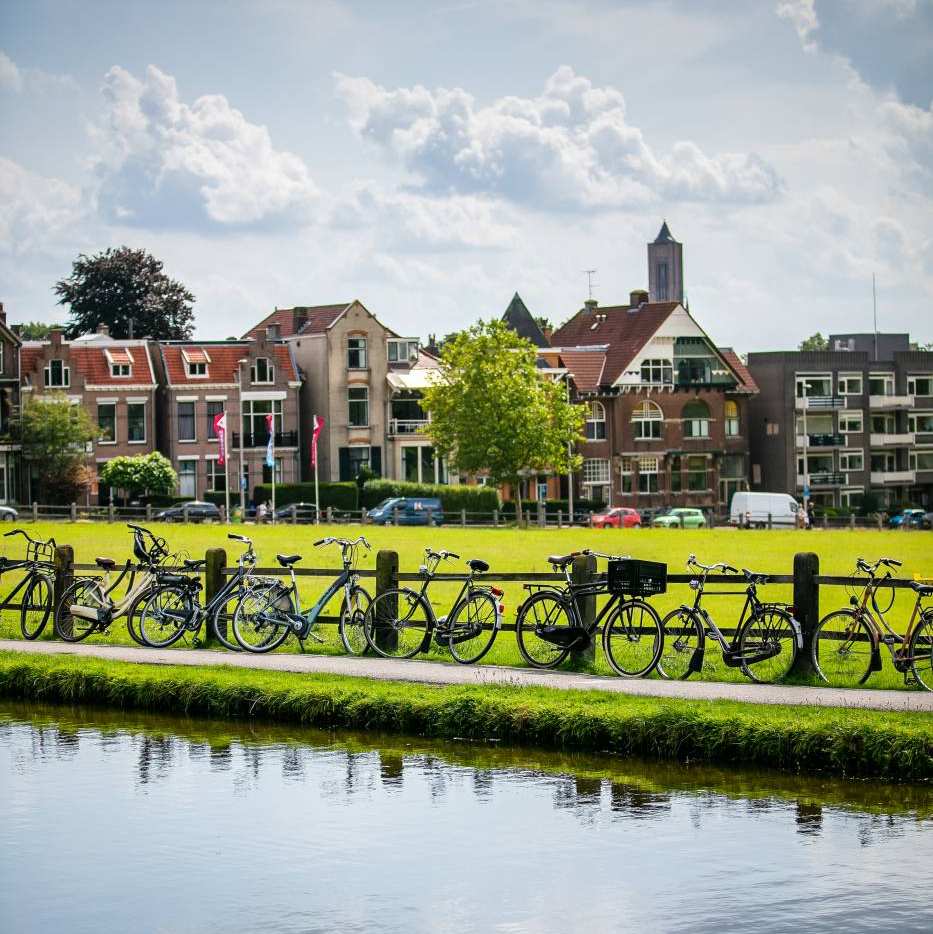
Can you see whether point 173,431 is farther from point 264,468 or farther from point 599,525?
point 599,525

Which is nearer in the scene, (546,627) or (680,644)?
(680,644)

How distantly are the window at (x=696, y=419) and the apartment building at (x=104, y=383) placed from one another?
33.4 meters

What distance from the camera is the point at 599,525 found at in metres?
78.9

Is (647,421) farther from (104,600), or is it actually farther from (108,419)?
(104,600)

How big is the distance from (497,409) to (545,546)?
23.4 metres

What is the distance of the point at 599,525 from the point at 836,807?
65519 millimetres

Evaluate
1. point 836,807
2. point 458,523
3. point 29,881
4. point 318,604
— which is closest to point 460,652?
point 318,604

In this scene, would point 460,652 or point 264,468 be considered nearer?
point 460,652

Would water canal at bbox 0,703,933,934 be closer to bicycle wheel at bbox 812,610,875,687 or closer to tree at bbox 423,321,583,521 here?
bicycle wheel at bbox 812,610,875,687

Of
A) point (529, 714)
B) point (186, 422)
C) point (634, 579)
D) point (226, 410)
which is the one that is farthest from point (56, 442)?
point (529, 714)

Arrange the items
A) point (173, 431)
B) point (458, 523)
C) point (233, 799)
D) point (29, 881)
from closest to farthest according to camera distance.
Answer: point (29, 881) → point (233, 799) → point (458, 523) → point (173, 431)

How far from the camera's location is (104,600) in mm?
22625

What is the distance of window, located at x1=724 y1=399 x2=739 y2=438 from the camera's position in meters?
102

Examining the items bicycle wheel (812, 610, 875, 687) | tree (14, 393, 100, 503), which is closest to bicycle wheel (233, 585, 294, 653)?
bicycle wheel (812, 610, 875, 687)
